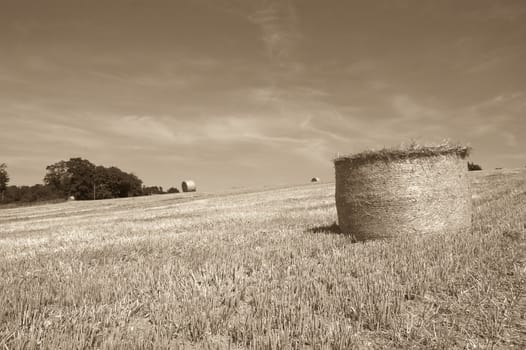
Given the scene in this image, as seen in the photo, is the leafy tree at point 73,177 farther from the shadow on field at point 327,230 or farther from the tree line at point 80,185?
the shadow on field at point 327,230

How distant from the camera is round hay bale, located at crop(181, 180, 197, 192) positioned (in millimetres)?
57625

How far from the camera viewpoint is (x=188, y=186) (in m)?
57.6

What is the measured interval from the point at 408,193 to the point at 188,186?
2018 inches

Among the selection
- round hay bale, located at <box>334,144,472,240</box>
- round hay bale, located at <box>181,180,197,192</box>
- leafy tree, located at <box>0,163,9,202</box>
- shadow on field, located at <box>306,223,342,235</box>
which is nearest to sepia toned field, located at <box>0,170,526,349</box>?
A: round hay bale, located at <box>334,144,472,240</box>

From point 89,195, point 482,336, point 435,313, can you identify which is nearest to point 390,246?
point 435,313

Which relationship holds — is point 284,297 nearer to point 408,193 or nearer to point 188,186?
point 408,193

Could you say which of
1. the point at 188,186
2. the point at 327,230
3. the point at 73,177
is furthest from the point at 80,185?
the point at 327,230

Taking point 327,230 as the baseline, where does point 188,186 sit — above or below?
above

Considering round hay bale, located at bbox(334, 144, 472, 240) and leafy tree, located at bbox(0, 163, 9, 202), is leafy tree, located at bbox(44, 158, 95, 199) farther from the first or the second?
round hay bale, located at bbox(334, 144, 472, 240)

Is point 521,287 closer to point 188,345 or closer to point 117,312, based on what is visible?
point 188,345

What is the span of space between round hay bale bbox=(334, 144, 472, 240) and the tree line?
92684mm

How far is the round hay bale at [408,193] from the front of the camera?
8.18 meters

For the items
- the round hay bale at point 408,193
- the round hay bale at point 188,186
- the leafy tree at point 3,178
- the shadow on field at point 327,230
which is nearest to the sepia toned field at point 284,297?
the round hay bale at point 408,193

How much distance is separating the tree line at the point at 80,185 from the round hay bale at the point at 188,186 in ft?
141
